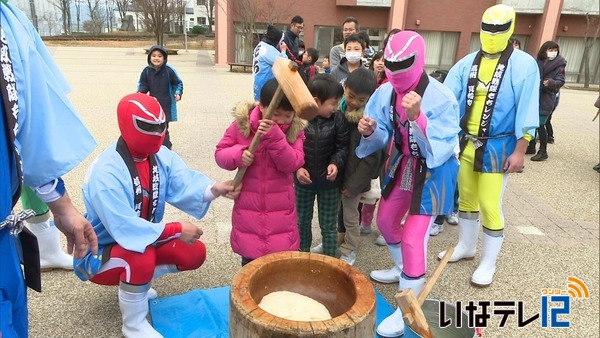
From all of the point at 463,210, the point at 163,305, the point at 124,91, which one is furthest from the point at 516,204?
the point at 124,91

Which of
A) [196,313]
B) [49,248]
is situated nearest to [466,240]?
[196,313]

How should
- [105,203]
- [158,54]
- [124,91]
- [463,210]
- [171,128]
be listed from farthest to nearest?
[124,91] < [171,128] < [158,54] < [463,210] < [105,203]

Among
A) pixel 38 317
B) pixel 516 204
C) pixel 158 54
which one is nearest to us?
pixel 38 317

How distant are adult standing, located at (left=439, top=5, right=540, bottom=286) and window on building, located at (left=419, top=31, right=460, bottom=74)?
63.3ft

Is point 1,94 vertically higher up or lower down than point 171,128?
higher up

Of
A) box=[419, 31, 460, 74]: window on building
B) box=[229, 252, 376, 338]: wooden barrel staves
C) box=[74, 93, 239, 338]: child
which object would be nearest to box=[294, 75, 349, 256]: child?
box=[74, 93, 239, 338]: child

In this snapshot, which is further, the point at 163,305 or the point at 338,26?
the point at 338,26

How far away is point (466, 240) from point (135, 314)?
2.82 m

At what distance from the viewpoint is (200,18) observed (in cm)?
5991

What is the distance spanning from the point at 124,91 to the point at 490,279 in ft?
35.8

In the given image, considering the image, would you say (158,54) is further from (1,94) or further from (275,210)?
(1,94)

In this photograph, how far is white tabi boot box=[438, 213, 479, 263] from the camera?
3895 mm

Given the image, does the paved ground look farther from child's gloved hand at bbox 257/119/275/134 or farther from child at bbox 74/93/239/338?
child's gloved hand at bbox 257/119/275/134
